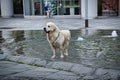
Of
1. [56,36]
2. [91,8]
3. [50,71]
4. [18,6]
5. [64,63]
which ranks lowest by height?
[50,71]

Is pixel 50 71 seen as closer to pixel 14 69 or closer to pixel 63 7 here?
pixel 14 69

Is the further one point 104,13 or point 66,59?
point 104,13

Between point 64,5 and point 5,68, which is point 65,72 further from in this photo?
point 64,5

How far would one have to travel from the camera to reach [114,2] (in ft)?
111

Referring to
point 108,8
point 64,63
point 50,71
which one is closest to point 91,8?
point 108,8

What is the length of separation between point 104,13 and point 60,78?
2586 centimetres

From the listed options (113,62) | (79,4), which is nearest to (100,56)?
(113,62)

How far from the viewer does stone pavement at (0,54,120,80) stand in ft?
28.6

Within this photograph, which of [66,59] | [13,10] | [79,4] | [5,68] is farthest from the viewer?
[13,10]

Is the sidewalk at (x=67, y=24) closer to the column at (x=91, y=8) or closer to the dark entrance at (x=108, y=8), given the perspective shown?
the column at (x=91, y=8)

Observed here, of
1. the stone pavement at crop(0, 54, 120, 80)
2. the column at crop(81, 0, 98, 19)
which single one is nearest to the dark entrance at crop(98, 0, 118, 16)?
the column at crop(81, 0, 98, 19)

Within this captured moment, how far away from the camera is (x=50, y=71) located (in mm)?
9422

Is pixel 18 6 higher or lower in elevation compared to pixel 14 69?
higher

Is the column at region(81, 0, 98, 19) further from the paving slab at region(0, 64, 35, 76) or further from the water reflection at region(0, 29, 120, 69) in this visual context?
the paving slab at region(0, 64, 35, 76)
